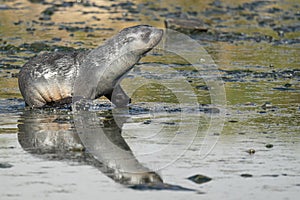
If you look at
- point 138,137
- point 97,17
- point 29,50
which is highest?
point 97,17

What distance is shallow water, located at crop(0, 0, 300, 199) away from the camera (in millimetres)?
6750

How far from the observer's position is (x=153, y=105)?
10.6m

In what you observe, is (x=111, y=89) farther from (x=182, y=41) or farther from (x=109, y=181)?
(x=182, y=41)

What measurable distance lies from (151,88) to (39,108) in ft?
7.06

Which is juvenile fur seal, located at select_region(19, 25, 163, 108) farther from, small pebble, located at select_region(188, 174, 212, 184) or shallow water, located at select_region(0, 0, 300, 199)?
small pebble, located at select_region(188, 174, 212, 184)

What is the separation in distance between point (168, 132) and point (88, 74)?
1979 millimetres

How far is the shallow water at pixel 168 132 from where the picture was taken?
675 centimetres

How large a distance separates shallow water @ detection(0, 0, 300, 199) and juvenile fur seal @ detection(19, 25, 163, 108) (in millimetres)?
280

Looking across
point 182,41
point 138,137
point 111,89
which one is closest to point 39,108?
point 111,89

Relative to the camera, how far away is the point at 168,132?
351 inches

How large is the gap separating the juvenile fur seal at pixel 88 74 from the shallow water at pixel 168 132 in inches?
11.0

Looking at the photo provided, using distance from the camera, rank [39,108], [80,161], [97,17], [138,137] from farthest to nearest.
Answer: [97,17] → [39,108] → [138,137] → [80,161]

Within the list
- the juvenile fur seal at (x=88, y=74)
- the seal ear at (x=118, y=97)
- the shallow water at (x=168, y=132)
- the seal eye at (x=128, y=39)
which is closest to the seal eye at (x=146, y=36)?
the juvenile fur seal at (x=88, y=74)

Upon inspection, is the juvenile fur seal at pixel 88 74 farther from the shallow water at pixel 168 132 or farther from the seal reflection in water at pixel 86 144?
the seal reflection in water at pixel 86 144
